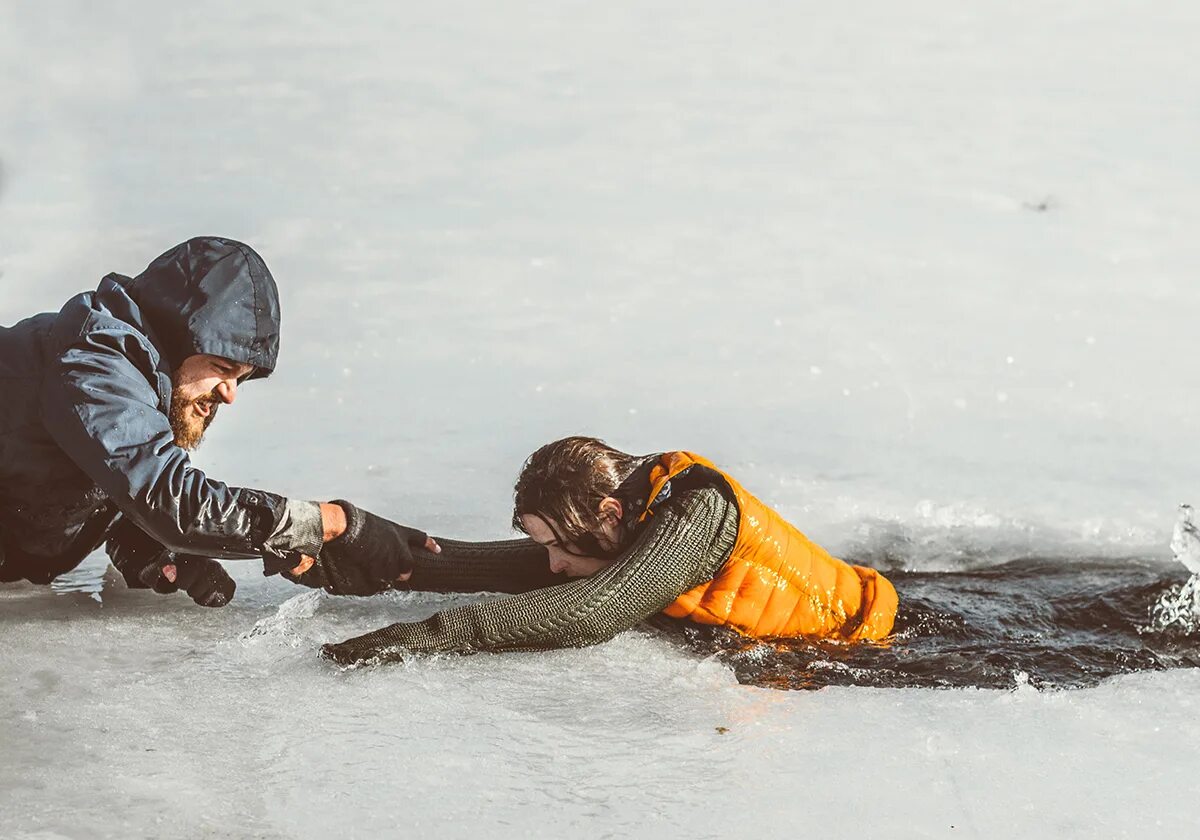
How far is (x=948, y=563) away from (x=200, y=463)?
9.96ft

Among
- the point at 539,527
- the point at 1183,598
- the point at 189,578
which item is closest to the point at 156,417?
the point at 189,578

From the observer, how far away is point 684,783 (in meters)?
2.84

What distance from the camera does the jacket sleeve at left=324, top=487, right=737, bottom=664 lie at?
3.50 meters

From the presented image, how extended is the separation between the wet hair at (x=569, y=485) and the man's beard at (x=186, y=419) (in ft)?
2.90

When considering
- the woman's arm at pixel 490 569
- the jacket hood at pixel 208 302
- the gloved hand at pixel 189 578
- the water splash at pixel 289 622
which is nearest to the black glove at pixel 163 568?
the gloved hand at pixel 189 578

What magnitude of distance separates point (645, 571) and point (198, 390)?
1291 mm

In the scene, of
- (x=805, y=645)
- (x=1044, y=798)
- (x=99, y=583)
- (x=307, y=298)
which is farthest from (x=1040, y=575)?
(x=307, y=298)

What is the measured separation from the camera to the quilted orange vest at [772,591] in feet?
12.1

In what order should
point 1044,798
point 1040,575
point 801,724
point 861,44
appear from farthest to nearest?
1. point 861,44
2. point 1040,575
3. point 801,724
4. point 1044,798

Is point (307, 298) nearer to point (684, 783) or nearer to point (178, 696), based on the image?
point (178, 696)

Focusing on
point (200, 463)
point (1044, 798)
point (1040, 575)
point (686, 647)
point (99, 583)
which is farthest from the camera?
point (200, 463)

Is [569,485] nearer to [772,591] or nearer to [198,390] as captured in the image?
[772,591]

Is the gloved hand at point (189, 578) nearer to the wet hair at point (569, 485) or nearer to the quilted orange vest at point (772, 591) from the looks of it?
the wet hair at point (569, 485)

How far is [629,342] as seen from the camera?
661 centimetres
